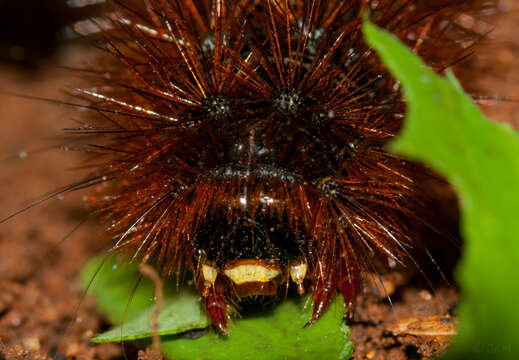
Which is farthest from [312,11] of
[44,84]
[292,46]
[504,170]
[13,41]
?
[13,41]

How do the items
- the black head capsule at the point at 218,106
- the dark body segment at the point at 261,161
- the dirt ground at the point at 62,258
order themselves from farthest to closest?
the dirt ground at the point at 62,258
the black head capsule at the point at 218,106
the dark body segment at the point at 261,161

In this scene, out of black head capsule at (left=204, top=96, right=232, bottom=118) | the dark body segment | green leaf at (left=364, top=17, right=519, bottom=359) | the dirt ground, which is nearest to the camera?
green leaf at (left=364, top=17, right=519, bottom=359)

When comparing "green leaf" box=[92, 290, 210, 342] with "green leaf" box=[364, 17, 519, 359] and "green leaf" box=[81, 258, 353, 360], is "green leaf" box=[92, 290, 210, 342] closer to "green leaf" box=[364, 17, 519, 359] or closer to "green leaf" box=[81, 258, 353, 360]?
"green leaf" box=[81, 258, 353, 360]

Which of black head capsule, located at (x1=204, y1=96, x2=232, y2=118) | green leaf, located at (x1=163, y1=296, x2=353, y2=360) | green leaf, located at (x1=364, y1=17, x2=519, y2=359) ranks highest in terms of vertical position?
black head capsule, located at (x1=204, y1=96, x2=232, y2=118)

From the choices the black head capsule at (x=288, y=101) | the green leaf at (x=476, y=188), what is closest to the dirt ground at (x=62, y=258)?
the green leaf at (x=476, y=188)

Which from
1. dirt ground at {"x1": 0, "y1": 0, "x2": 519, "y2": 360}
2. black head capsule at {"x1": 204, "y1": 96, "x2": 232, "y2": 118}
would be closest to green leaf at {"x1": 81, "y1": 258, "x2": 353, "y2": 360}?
dirt ground at {"x1": 0, "y1": 0, "x2": 519, "y2": 360}

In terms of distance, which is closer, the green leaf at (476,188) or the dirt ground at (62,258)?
the green leaf at (476,188)

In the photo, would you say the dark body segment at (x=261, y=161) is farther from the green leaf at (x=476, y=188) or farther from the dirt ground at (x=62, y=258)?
the green leaf at (x=476, y=188)

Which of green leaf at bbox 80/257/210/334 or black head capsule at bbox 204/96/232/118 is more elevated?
black head capsule at bbox 204/96/232/118
